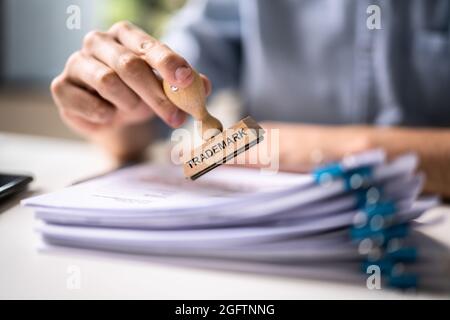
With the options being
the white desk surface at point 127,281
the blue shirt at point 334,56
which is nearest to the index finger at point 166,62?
the white desk surface at point 127,281

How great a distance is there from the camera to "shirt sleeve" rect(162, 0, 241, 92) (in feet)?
3.27

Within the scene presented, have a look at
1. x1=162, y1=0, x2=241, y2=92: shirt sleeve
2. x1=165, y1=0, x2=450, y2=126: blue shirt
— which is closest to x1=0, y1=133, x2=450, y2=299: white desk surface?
x1=165, y1=0, x2=450, y2=126: blue shirt

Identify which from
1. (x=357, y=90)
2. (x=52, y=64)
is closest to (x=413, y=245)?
(x=357, y=90)

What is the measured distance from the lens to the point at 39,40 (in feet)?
6.31

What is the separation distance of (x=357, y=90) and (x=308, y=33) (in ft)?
0.43

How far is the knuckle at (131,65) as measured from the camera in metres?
0.43

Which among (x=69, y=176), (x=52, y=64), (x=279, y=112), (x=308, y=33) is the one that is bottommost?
(x=69, y=176)

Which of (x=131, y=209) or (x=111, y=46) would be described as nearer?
(x=131, y=209)

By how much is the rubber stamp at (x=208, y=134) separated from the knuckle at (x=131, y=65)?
3 cm

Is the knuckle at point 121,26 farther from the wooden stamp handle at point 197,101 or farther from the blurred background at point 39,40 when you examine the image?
the blurred background at point 39,40

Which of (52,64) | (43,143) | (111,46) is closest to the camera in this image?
(111,46)

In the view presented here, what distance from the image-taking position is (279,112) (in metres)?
0.96

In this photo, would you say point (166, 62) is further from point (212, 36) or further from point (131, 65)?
point (212, 36)

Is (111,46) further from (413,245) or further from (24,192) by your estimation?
(413,245)
